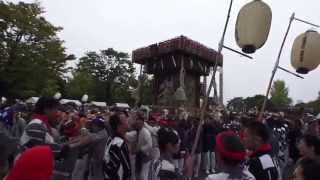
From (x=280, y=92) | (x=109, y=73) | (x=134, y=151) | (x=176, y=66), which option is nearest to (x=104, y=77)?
(x=109, y=73)

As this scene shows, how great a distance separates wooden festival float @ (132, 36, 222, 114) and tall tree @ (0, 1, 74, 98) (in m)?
7.93

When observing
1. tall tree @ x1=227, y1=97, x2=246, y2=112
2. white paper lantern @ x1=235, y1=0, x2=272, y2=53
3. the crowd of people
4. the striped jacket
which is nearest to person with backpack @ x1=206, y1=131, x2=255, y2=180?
the crowd of people

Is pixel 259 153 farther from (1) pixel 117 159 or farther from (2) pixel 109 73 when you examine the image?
(2) pixel 109 73

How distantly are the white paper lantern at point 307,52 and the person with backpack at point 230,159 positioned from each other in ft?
18.5

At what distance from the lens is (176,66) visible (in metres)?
38.3

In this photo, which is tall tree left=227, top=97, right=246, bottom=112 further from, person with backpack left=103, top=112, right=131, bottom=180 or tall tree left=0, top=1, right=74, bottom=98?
person with backpack left=103, top=112, right=131, bottom=180

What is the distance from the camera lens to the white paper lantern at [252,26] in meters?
8.03

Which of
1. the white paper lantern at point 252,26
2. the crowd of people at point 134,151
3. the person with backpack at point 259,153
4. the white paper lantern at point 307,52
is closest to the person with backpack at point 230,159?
the crowd of people at point 134,151

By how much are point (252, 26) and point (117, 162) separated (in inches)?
140

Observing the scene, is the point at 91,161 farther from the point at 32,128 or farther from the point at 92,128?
the point at 32,128

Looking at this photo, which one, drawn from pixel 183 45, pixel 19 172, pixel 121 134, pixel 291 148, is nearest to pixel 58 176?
pixel 121 134

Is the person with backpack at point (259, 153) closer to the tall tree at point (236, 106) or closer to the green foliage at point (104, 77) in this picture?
the tall tree at point (236, 106)

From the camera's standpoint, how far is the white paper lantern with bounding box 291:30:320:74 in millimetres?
8945

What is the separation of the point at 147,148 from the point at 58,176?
1713 millimetres
